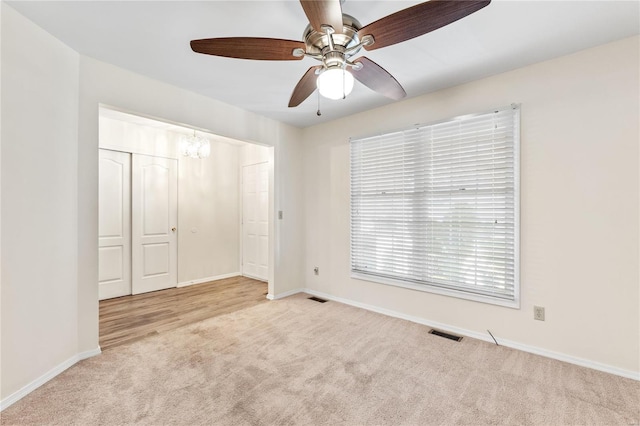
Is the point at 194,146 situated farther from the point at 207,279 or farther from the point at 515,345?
the point at 515,345

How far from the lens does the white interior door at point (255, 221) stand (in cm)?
511

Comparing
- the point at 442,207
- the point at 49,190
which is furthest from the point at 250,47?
the point at 442,207

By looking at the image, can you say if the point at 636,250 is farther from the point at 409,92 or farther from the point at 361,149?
the point at 361,149

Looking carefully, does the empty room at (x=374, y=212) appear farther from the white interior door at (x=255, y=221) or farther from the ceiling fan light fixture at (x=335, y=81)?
the white interior door at (x=255, y=221)

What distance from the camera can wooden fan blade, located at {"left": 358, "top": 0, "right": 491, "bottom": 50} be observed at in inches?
48.1

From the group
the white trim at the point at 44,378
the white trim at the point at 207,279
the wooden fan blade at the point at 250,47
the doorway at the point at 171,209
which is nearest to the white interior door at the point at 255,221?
the doorway at the point at 171,209

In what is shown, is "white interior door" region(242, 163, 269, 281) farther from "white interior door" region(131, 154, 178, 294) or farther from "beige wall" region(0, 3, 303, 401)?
"beige wall" region(0, 3, 303, 401)

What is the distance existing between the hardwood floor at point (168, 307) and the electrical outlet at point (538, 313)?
3.03m

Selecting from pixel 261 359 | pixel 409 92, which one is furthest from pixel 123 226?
pixel 409 92

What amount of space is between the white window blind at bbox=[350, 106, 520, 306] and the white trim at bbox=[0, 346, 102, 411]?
9.18 feet

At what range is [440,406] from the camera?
182 cm

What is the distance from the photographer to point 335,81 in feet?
5.01

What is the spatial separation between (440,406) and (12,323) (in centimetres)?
282

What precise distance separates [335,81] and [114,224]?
411 cm
